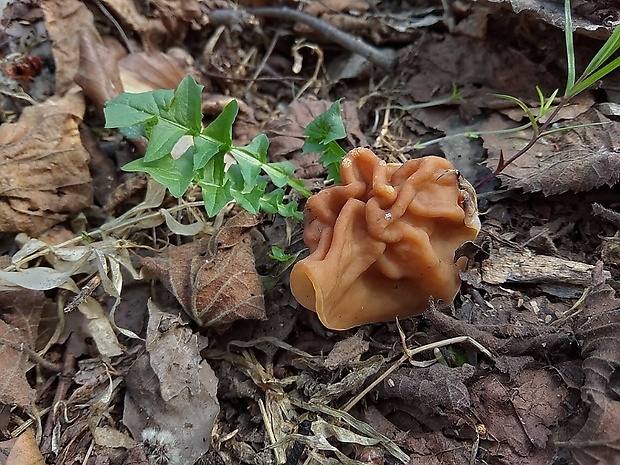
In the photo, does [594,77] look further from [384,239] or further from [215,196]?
[215,196]

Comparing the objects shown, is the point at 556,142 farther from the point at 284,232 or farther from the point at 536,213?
the point at 284,232

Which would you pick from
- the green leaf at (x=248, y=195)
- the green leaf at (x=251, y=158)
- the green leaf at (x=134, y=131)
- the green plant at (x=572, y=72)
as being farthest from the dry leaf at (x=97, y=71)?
the green plant at (x=572, y=72)

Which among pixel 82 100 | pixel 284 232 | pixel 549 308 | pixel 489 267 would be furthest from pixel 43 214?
pixel 549 308

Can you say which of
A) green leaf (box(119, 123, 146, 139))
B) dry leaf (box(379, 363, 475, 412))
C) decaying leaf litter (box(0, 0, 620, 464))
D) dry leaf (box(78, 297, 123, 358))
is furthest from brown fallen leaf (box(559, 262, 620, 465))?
green leaf (box(119, 123, 146, 139))

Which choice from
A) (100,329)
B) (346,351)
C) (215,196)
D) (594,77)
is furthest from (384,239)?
(100,329)

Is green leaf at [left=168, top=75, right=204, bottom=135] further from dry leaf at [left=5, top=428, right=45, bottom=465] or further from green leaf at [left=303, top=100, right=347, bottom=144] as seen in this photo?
dry leaf at [left=5, top=428, right=45, bottom=465]
